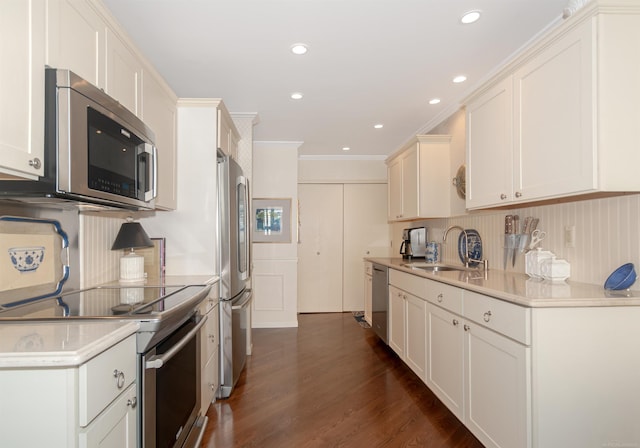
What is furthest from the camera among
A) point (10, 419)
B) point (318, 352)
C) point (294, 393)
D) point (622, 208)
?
point (318, 352)

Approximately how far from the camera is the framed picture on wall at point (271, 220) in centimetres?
457

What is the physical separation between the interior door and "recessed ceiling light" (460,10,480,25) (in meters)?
3.61

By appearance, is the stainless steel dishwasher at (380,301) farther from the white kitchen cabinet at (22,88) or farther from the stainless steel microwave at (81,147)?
the white kitchen cabinet at (22,88)

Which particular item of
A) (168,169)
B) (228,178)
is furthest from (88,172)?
(228,178)

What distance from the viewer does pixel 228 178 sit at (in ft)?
8.38

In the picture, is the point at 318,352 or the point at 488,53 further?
the point at 318,352

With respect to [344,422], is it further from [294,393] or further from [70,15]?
[70,15]

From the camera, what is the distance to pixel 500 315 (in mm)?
1656

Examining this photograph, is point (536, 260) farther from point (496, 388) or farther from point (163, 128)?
point (163, 128)

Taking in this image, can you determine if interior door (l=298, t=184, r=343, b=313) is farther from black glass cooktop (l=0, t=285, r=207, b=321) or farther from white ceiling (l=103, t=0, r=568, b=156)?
black glass cooktop (l=0, t=285, r=207, b=321)

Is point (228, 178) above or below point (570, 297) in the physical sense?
above

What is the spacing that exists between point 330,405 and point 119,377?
5.67ft

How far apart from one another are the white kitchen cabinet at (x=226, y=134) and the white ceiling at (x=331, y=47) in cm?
27

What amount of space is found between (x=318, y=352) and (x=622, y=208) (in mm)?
2777
